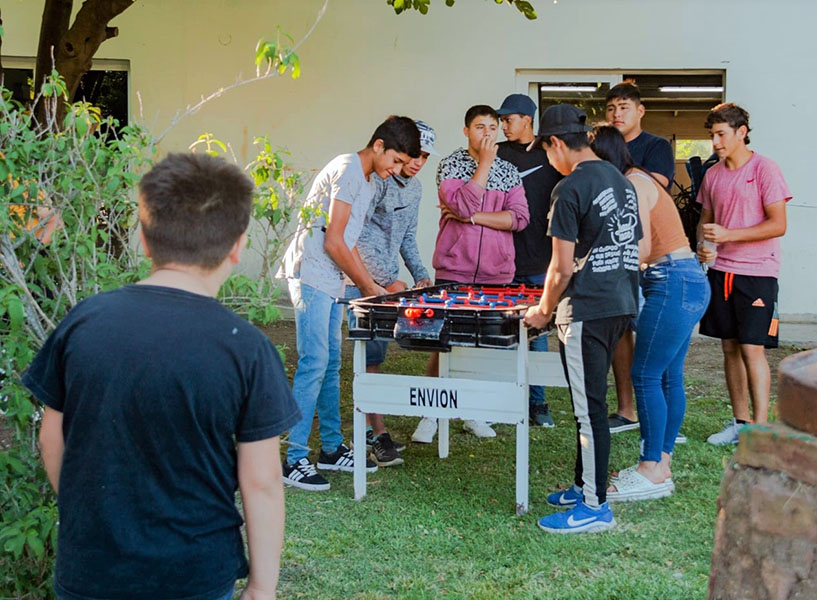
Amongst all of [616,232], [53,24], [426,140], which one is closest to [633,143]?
[426,140]

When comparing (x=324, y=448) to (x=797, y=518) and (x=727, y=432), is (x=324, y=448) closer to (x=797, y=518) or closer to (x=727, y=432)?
(x=727, y=432)

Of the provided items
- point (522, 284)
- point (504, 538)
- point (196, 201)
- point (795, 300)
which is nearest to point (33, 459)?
point (196, 201)

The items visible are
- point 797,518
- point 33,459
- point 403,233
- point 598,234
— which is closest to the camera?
point 797,518

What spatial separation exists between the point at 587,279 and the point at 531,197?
2286 mm

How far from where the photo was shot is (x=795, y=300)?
401 inches

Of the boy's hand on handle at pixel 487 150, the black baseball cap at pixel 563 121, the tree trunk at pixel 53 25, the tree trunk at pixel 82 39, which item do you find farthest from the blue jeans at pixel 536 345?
the tree trunk at pixel 53 25

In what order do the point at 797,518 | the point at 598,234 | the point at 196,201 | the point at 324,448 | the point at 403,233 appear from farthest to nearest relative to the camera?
the point at 403,233 → the point at 324,448 → the point at 598,234 → the point at 196,201 → the point at 797,518

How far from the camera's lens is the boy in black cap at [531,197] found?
658cm

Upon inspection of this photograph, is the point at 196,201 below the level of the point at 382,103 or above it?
below

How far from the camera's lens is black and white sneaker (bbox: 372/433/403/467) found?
569 centimetres

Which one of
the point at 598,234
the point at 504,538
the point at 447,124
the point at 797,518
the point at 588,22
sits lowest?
the point at 504,538

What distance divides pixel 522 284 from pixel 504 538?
2.11 meters

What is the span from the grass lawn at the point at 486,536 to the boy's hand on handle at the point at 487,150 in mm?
1848

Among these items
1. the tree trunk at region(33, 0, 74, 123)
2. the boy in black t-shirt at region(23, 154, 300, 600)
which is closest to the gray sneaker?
the boy in black t-shirt at region(23, 154, 300, 600)
